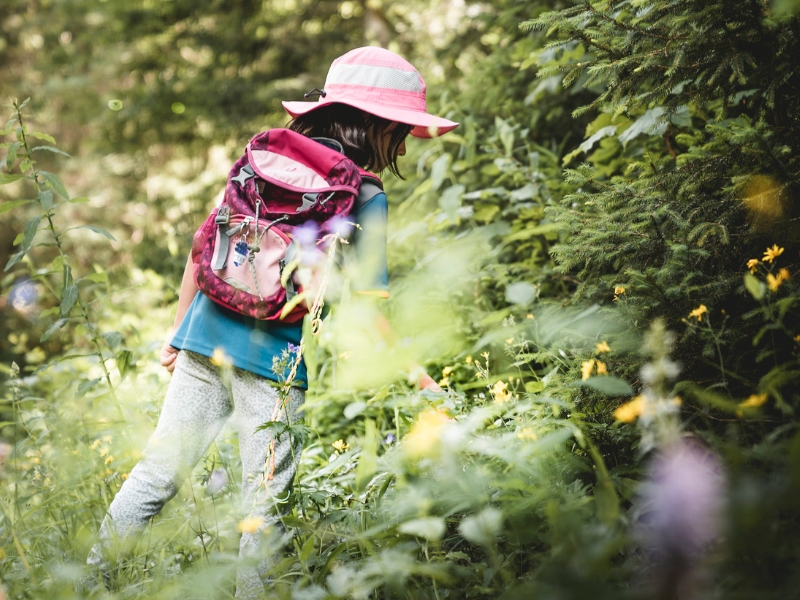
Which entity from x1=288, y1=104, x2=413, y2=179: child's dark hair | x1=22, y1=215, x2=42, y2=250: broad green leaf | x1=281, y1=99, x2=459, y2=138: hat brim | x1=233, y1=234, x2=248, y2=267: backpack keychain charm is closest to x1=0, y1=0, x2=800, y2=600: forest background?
x1=22, y1=215, x2=42, y2=250: broad green leaf

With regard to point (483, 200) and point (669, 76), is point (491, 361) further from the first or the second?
point (669, 76)

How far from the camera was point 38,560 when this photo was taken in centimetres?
175

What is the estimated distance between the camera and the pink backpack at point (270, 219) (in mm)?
1639

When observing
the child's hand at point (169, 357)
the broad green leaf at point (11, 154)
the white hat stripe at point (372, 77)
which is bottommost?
the child's hand at point (169, 357)

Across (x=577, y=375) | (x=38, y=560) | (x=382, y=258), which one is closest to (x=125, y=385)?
(x=38, y=560)

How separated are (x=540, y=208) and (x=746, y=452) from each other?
6.06ft

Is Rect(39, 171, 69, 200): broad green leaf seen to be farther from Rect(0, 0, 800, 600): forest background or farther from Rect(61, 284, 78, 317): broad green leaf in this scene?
Rect(61, 284, 78, 317): broad green leaf

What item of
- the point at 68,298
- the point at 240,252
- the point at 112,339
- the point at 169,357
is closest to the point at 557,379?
the point at 240,252

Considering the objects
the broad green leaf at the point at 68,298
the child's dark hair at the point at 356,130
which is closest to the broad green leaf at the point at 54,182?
the broad green leaf at the point at 68,298

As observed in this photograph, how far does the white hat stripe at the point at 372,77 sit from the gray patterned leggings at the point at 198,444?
1.00 m

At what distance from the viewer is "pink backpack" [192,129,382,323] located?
1.64 m

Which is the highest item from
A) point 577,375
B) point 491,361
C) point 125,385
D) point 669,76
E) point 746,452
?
point 669,76

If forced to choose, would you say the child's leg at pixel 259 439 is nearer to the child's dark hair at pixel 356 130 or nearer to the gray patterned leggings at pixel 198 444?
the gray patterned leggings at pixel 198 444

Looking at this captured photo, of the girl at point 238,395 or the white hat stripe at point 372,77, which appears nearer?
the girl at point 238,395
